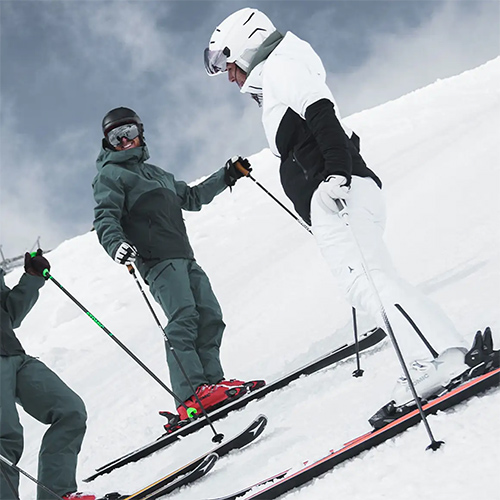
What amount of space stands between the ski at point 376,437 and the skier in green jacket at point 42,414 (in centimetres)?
143

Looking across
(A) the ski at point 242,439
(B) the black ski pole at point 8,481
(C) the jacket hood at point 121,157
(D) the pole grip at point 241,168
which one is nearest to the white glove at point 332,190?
(A) the ski at point 242,439

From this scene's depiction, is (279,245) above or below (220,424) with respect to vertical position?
above

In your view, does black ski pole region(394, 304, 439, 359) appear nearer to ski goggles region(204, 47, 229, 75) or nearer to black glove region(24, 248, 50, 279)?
ski goggles region(204, 47, 229, 75)

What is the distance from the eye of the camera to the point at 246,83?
3320mm

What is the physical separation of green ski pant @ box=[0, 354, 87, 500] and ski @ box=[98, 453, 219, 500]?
42 cm

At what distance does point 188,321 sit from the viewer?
4605 millimetres

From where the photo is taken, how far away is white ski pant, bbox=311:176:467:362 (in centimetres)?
258

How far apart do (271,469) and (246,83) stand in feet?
6.92

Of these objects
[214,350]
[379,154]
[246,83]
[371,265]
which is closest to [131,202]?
[214,350]

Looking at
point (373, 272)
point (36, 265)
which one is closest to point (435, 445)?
point (373, 272)

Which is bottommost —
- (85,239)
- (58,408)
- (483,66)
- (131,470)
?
(131,470)

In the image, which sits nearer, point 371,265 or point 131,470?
point 371,265

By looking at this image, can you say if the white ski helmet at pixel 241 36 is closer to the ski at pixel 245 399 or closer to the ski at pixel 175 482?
the ski at pixel 245 399

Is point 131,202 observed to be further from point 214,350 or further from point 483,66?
point 483,66
